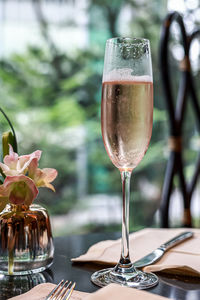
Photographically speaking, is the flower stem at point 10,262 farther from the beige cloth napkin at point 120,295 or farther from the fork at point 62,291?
the beige cloth napkin at point 120,295

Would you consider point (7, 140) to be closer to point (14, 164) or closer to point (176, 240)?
point (14, 164)

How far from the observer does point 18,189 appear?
631 mm

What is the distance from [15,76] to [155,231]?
96.8 inches

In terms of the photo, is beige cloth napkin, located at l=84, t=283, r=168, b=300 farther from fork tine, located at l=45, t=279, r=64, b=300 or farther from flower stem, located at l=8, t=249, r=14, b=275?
flower stem, located at l=8, t=249, r=14, b=275

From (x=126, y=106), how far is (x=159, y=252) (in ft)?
0.91

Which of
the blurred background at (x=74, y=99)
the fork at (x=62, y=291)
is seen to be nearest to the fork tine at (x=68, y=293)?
the fork at (x=62, y=291)

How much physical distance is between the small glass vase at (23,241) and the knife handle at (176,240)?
8.7 inches

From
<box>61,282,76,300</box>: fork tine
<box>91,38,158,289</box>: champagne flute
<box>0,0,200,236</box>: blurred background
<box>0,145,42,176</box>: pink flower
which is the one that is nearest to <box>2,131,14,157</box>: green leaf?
<box>0,145,42,176</box>: pink flower

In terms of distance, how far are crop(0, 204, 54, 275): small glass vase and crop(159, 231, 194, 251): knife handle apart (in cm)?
22

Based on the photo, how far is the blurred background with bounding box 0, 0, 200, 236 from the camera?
310cm

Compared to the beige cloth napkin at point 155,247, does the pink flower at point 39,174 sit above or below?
above

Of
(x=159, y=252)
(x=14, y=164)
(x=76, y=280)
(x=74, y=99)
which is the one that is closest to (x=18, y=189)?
(x=14, y=164)

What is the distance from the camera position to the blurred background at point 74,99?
310 cm

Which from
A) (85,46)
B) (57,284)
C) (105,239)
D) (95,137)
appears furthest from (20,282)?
(85,46)
